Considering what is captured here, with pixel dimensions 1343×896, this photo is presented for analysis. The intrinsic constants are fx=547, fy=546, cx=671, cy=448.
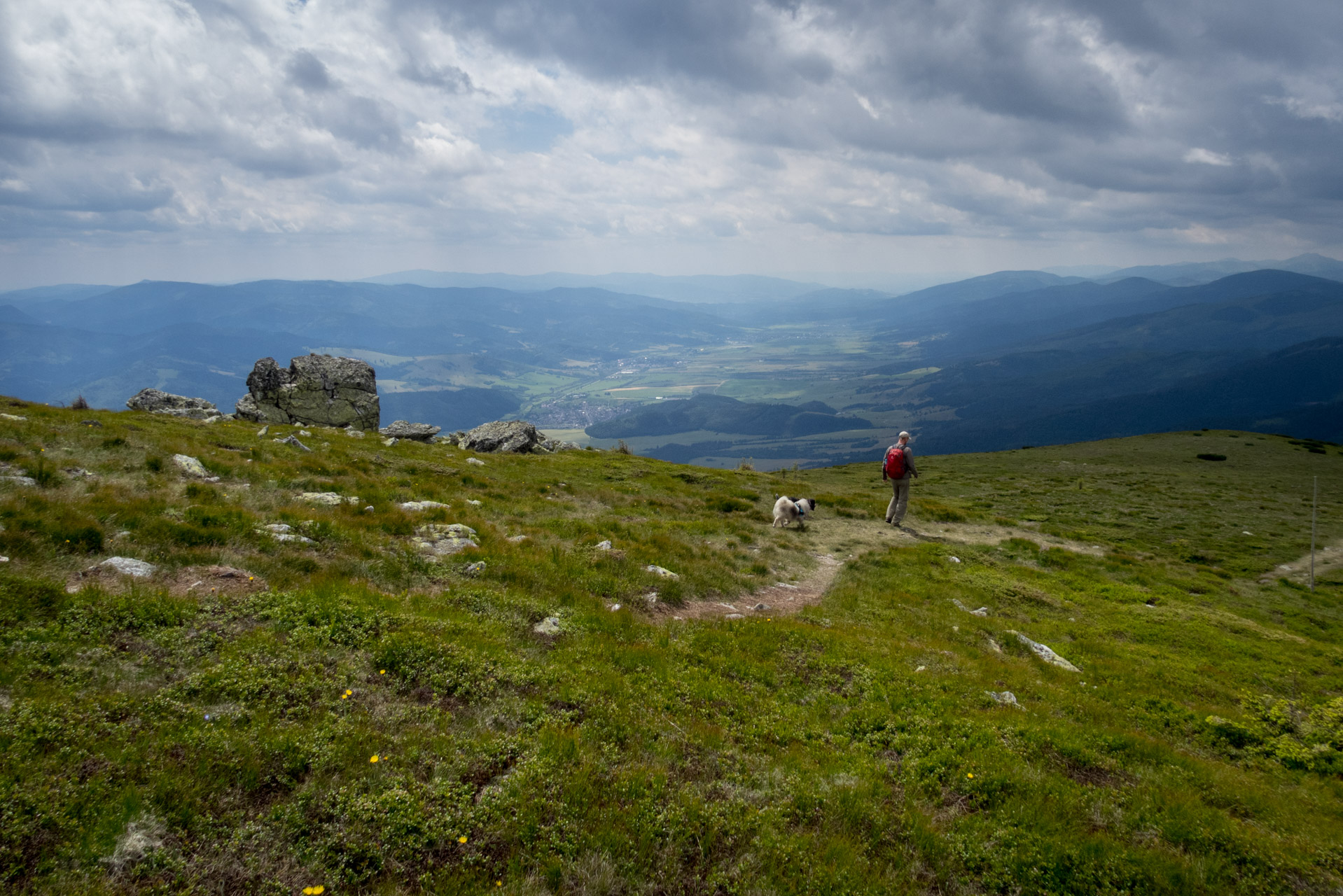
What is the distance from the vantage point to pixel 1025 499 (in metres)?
39.9

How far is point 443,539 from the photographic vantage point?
1381 centimetres

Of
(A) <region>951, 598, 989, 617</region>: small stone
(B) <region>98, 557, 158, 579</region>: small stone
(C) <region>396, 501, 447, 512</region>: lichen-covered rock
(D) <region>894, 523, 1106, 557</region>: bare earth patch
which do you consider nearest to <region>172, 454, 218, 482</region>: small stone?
(C) <region>396, 501, 447, 512</region>: lichen-covered rock

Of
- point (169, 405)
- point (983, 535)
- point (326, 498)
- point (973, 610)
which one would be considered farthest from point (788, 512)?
point (169, 405)

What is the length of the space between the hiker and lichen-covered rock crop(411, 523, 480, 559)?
61.8 feet

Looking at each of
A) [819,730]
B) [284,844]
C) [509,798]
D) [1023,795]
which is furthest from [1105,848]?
[284,844]

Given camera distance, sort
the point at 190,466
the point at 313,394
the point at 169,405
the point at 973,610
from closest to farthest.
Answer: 1. the point at 190,466
2. the point at 973,610
3. the point at 169,405
4. the point at 313,394

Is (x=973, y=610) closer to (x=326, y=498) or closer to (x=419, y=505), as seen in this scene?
(x=419, y=505)

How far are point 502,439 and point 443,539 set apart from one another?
29705mm

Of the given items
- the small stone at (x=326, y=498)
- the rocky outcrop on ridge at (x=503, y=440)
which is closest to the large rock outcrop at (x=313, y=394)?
the rocky outcrop on ridge at (x=503, y=440)

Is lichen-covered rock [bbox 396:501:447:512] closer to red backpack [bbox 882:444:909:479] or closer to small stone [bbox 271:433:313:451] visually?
small stone [bbox 271:433:313:451]

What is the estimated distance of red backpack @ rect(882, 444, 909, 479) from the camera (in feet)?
84.7

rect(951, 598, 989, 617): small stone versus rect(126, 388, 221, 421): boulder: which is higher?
rect(126, 388, 221, 421): boulder

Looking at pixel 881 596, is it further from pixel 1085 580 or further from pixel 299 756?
pixel 299 756

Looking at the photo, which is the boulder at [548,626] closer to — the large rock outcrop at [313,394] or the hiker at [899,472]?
the hiker at [899,472]
